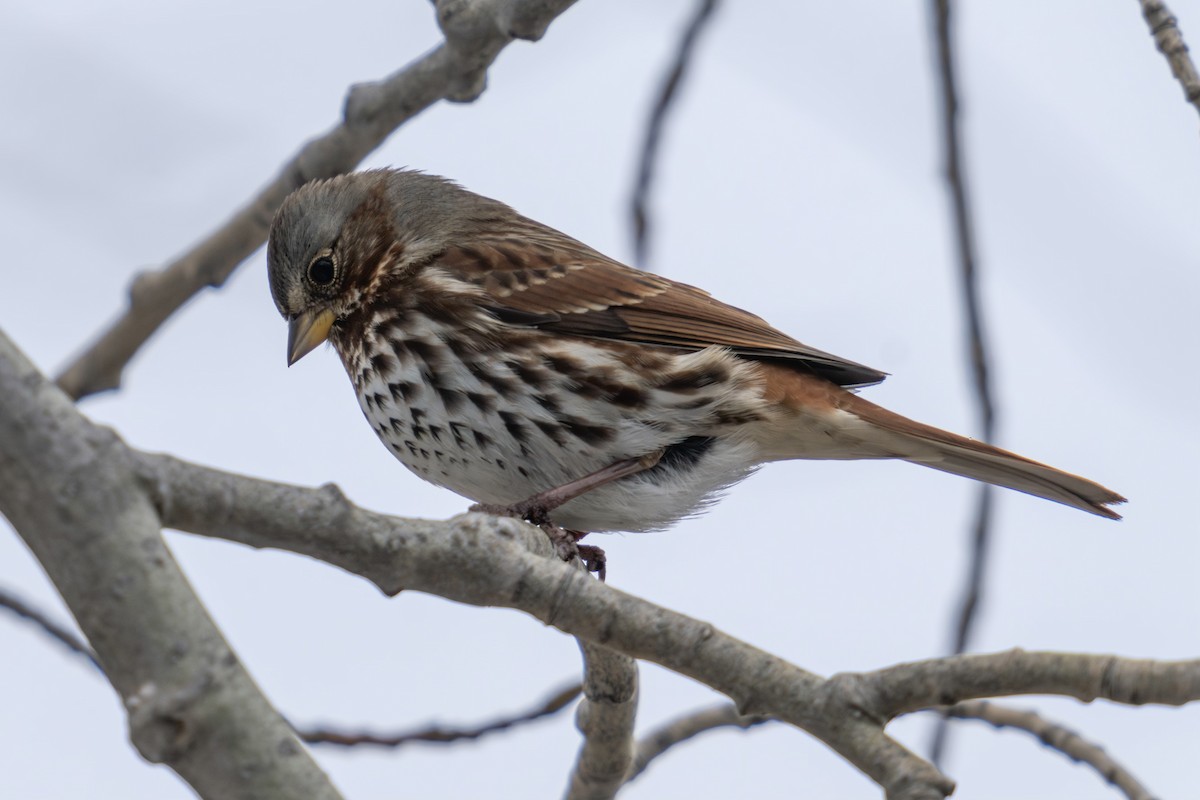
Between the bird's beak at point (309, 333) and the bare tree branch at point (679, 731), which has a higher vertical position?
the bird's beak at point (309, 333)

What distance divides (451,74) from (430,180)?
124cm

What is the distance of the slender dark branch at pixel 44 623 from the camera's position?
4.46m

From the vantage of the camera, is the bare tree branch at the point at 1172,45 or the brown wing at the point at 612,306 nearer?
the bare tree branch at the point at 1172,45

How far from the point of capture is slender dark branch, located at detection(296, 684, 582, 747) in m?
4.38

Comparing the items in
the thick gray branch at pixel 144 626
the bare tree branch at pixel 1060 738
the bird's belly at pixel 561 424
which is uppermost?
the bird's belly at pixel 561 424

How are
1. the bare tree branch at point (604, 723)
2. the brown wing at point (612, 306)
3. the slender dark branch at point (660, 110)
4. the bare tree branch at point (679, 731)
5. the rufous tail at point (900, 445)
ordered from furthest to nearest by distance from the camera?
the slender dark branch at point (660, 110) → the brown wing at point (612, 306) → the rufous tail at point (900, 445) → the bare tree branch at point (679, 731) → the bare tree branch at point (604, 723)

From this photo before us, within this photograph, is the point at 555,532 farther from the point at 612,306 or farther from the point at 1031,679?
the point at 1031,679

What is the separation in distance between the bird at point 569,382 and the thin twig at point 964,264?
35 cm

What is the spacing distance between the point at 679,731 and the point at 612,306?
152cm

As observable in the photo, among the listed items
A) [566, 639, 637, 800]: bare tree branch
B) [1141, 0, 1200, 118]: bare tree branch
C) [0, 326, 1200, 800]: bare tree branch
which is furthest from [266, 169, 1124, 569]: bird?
[1141, 0, 1200, 118]: bare tree branch

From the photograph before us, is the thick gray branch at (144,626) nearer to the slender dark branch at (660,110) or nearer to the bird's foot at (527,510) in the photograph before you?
the bird's foot at (527,510)

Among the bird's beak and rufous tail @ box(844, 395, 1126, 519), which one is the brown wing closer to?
rufous tail @ box(844, 395, 1126, 519)

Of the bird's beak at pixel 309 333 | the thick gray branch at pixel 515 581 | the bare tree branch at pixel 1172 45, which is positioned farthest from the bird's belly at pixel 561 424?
the bare tree branch at pixel 1172 45

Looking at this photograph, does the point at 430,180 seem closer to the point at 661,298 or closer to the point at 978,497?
the point at 661,298
